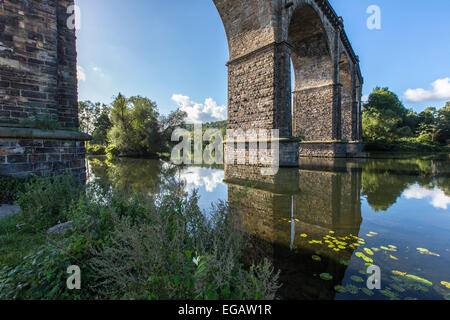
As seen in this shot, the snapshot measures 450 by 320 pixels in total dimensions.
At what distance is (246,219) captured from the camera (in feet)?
9.80

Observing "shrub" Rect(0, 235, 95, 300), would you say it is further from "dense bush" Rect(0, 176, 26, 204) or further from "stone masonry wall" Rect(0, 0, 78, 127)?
"stone masonry wall" Rect(0, 0, 78, 127)

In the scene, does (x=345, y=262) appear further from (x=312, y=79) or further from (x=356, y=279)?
(x=312, y=79)

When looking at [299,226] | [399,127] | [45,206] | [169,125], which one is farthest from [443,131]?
[45,206]

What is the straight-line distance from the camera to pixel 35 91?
14.9 feet

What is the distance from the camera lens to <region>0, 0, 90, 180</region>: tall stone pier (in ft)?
13.5

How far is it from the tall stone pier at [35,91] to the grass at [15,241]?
229cm

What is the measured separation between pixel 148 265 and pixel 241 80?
10.0m

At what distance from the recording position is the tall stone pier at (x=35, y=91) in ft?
13.5

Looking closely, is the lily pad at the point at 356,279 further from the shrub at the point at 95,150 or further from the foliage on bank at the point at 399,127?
the shrub at the point at 95,150

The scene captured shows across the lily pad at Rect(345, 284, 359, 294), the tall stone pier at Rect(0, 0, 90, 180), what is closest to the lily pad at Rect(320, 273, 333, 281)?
the lily pad at Rect(345, 284, 359, 294)

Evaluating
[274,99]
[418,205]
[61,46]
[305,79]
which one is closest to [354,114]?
[305,79]

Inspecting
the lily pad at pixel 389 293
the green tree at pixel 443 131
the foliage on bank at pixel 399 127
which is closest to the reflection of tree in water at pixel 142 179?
the lily pad at pixel 389 293

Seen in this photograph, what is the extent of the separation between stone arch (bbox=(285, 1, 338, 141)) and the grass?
50.4ft
